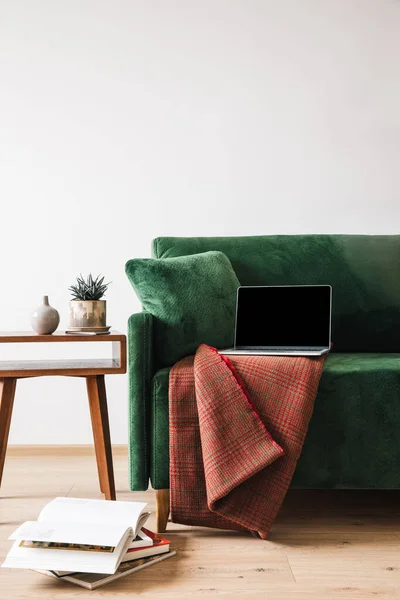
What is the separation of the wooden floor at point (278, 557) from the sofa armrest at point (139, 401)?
0.60ft

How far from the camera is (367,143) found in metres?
2.62

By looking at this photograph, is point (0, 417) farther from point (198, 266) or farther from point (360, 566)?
point (360, 566)

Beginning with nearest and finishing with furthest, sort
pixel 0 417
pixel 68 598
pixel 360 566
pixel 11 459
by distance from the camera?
pixel 68 598 < pixel 360 566 < pixel 0 417 < pixel 11 459

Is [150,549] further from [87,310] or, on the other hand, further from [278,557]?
[87,310]

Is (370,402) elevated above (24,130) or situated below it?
below

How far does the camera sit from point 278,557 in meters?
1.50

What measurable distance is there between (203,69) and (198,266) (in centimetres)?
111

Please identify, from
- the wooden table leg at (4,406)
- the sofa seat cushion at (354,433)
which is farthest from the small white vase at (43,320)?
the sofa seat cushion at (354,433)

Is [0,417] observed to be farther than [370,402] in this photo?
Yes

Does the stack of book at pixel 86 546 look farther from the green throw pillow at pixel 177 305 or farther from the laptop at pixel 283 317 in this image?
the laptop at pixel 283 317

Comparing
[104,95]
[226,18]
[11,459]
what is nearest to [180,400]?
[11,459]

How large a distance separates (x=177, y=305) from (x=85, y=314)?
314 mm

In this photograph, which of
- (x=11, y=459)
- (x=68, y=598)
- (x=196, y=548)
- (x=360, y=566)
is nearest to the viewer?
(x=68, y=598)

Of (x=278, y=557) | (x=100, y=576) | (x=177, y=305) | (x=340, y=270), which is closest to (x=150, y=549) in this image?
(x=100, y=576)
